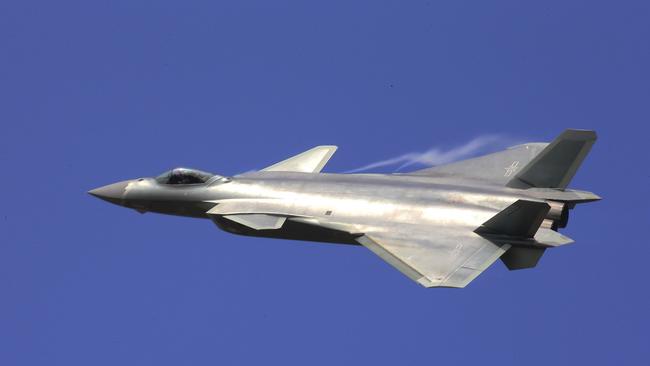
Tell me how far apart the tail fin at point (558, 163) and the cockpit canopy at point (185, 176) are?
9194 millimetres

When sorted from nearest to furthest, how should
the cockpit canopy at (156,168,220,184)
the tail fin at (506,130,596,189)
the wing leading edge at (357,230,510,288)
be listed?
the wing leading edge at (357,230,510,288), the tail fin at (506,130,596,189), the cockpit canopy at (156,168,220,184)

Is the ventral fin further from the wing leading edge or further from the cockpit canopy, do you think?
the wing leading edge

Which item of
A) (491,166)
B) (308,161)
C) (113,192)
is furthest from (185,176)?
(491,166)

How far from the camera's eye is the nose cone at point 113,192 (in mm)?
45406

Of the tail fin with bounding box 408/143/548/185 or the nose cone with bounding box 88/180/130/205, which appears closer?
the tail fin with bounding box 408/143/548/185

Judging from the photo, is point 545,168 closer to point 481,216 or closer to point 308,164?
point 481,216

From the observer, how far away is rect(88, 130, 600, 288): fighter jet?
126ft

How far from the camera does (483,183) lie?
42.9m

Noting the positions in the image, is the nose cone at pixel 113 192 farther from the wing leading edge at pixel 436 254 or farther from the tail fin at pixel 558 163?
the tail fin at pixel 558 163

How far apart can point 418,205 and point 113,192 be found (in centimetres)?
999

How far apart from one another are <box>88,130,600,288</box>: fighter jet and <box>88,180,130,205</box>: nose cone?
0.10 ft

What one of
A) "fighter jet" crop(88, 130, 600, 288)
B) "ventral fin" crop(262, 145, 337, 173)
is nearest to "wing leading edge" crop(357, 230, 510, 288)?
"fighter jet" crop(88, 130, 600, 288)

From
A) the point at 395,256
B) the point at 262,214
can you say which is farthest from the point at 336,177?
the point at 395,256

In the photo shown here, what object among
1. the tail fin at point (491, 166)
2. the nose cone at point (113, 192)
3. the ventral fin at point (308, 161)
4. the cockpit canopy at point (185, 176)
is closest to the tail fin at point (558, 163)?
→ the tail fin at point (491, 166)
